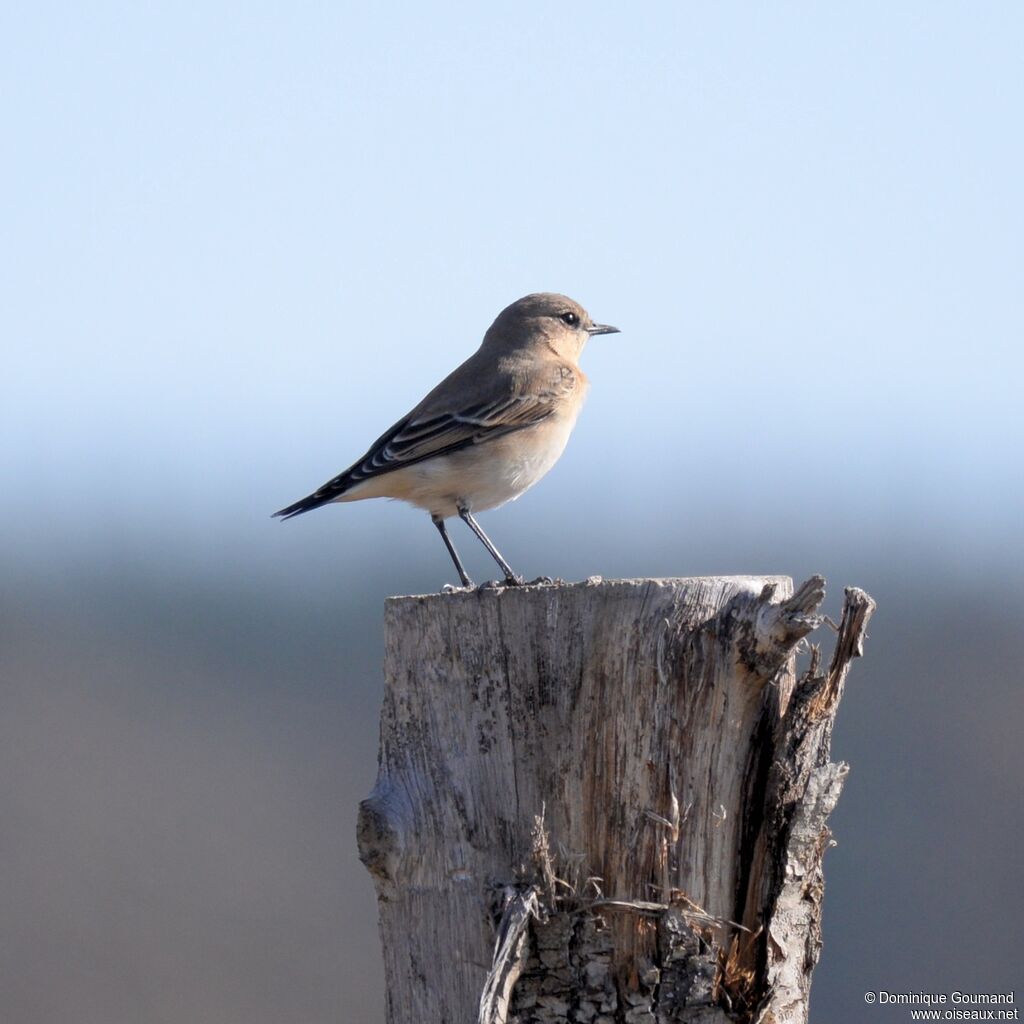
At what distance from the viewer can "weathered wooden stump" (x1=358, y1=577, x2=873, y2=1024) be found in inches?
187

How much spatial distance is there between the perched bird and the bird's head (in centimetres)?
58

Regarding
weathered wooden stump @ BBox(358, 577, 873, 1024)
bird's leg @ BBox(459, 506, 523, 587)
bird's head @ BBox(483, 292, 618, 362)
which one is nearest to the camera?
weathered wooden stump @ BBox(358, 577, 873, 1024)

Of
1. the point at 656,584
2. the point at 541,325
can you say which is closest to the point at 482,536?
the point at 541,325

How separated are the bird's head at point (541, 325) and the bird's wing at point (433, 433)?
3.48ft

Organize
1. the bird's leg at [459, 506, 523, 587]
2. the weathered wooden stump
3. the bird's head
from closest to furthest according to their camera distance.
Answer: the weathered wooden stump → the bird's leg at [459, 506, 523, 587] → the bird's head

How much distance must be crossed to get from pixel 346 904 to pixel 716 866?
16009 millimetres

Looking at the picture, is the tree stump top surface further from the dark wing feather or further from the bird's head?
the bird's head

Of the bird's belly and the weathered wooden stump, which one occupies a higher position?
the bird's belly

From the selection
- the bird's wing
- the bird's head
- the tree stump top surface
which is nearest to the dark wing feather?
the bird's wing

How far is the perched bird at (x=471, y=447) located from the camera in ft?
28.5

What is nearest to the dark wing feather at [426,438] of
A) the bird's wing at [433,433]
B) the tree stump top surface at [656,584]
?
the bird's wing at [433,433]

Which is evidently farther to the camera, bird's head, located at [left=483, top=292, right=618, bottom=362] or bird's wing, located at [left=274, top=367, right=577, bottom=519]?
bird's head, located at [left=483, top=292, right=618, bottom=362]

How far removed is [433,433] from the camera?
28.8 ft

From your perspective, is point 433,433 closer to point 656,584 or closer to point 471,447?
point 471,447
